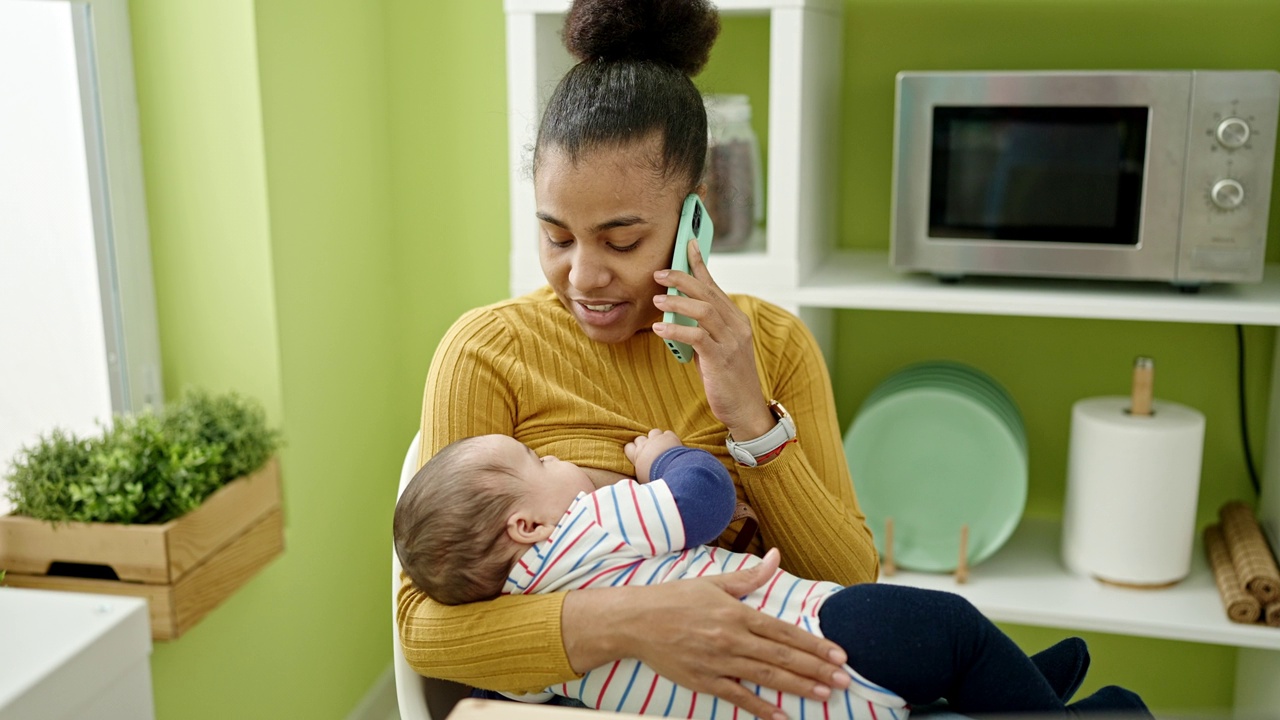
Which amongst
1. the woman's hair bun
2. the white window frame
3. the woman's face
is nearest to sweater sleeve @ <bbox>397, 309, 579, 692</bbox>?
the woman's face

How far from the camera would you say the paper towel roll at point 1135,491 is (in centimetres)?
181

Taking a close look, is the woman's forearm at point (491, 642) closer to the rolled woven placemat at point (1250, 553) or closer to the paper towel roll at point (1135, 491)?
the paper towel roll at point (1135, 491)

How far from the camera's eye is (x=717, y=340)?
117cm

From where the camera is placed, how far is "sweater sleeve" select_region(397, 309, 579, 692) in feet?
3.46

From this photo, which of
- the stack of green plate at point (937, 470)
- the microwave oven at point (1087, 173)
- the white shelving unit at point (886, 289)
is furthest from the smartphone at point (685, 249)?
the stack of green plate at point (937, 470)

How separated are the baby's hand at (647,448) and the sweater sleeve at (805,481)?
0.09m

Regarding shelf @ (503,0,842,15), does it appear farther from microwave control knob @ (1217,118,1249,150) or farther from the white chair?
the white chair

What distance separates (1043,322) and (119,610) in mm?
1684

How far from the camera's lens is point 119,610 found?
874 mm

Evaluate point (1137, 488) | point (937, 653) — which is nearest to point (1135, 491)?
point (1137, 488)

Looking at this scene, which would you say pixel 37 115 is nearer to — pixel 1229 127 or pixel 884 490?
pixel 884 490

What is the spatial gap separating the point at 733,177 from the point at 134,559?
1053 mm

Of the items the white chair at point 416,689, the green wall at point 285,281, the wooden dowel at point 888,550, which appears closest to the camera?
the white chair at point 416,689

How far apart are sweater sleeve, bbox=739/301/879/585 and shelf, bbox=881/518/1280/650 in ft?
2.05
